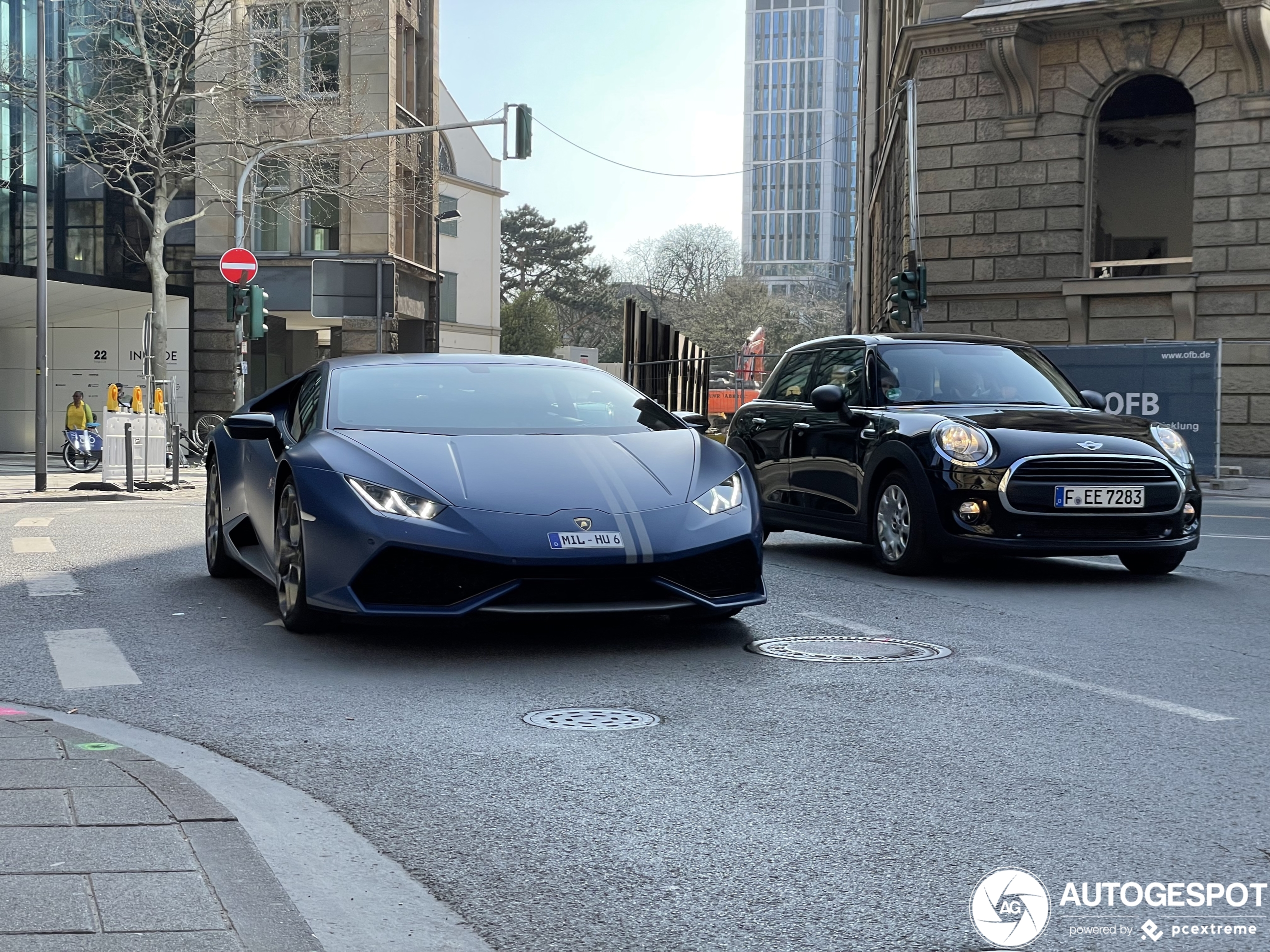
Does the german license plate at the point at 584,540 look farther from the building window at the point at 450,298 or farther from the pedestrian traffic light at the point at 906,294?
the building window at the point at 450,298

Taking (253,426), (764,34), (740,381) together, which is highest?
A: (764,34)

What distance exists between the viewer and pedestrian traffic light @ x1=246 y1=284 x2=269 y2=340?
23.2 meters

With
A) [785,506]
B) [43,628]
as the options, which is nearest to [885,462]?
[785,506]

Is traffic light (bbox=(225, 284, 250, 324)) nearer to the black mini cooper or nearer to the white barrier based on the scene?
the white barrier

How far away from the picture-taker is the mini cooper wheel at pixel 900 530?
30.1ft

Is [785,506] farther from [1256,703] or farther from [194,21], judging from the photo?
[194,21]

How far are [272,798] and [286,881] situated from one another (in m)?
0.77

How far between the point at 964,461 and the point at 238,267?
17.0 metres

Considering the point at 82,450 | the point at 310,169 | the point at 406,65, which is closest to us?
the point at 82,450

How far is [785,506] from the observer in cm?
1088

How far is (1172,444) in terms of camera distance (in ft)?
30.6

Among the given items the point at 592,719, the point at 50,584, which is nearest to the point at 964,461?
the point at 592,719

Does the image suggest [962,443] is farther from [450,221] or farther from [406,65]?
[450,221]

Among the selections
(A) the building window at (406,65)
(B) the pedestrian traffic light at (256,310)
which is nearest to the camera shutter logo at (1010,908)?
(B) the pedestrian traffic light at (256,310)
